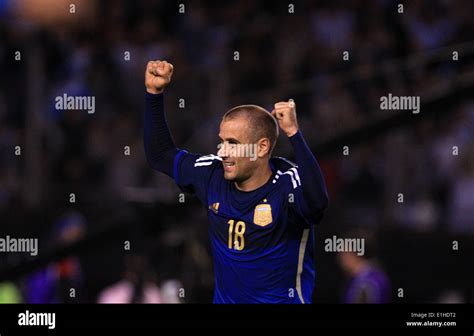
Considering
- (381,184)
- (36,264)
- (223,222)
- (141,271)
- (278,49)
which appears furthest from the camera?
(278,49)

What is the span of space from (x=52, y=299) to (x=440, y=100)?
12.5 feet

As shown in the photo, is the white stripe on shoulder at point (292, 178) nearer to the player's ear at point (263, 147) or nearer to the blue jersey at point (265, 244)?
the blue jersey at point (265, 244)

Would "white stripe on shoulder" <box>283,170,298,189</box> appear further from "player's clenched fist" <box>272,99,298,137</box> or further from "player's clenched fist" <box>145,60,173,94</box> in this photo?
"player's clenched fist" <box>145,60,173,94</box>

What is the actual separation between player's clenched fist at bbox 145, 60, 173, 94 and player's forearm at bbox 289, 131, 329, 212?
36.0 inches

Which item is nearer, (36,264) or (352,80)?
(36,264)

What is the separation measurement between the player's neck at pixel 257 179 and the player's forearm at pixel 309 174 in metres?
0.39

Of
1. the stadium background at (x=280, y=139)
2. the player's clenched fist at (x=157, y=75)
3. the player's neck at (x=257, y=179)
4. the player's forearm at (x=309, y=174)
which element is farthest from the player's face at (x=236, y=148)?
the stadium background at (x=280, y=139)

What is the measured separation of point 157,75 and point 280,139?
14.9ft

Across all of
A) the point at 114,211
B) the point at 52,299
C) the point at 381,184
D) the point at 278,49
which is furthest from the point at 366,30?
the point at 52,299

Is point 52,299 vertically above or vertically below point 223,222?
below

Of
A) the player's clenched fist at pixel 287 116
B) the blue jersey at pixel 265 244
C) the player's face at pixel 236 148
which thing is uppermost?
the player's clenched fist at pixel 287 116

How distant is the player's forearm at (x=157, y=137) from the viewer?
655cm

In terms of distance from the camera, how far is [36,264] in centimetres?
991

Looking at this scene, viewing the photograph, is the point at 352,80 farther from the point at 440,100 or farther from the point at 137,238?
the point at 137,238
